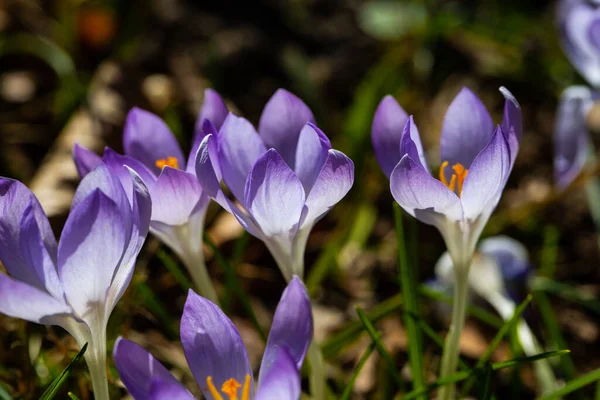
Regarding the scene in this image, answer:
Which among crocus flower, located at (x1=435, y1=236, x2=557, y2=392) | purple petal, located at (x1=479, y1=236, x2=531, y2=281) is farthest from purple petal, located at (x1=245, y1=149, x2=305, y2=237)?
purple petal, located at (x1=479, y1=236, x2=531, y2=281)

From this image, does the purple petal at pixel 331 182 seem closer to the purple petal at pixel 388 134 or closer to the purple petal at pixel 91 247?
the purple petal at pixel 388 134

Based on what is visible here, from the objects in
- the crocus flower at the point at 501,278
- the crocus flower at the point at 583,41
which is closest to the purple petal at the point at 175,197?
the crocus flower at the point at 501,278

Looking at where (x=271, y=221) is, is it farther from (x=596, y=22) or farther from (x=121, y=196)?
(x=596, y=22)

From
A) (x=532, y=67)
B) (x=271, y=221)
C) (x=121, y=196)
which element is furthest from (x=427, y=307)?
(x=532, y=67)

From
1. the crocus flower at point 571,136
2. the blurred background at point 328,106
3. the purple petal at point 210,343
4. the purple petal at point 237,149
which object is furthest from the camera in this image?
the blurred background at point 328,106

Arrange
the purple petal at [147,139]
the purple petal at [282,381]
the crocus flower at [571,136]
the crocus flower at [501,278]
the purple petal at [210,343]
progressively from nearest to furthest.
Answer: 1. the purple petal at [282,381]
2. the purple petal at [210,343]
3. the purple petal at [147,139]
4. the crocus flower at [501,278]
5. the crocus flower at [571,136]

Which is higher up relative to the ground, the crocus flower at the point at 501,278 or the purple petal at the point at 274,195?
the purple petal at the point at 274,195

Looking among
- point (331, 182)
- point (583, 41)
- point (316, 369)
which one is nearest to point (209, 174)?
point (331, 182)
